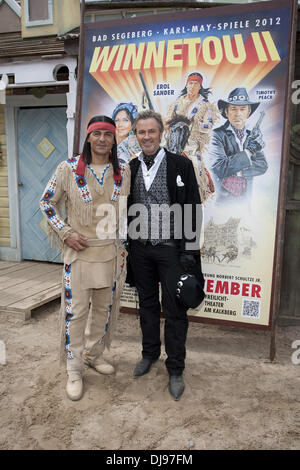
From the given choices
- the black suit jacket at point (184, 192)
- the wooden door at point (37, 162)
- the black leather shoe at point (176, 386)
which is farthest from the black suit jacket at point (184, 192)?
the wooden door at point (37, 162)

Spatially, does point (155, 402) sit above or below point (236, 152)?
below

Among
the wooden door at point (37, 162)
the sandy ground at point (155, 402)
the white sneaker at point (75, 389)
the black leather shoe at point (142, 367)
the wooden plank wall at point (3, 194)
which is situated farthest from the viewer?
the wooden plank wall at point (3, 194)

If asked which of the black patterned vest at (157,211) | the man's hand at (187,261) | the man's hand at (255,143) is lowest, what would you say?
the man's hand at (187,261)

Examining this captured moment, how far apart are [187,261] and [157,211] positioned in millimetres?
429

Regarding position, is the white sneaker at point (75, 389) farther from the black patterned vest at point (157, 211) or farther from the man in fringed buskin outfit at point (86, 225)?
the black patterned vest at point (157, 211)

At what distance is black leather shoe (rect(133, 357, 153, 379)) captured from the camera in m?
3.13

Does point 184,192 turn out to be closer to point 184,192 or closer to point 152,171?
point 184,192

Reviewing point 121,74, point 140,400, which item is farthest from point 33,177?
point 140,400

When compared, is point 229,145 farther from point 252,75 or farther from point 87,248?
point 87,248

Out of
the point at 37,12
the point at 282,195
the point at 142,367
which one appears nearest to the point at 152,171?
the point at 282,195

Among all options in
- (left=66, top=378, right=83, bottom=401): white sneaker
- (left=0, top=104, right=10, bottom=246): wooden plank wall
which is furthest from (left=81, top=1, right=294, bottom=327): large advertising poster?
(left=0, top=104, right=10, bottom=246): wooden plank wall

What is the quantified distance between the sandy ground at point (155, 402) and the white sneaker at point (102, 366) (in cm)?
4

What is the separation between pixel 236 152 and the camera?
11.2 feet

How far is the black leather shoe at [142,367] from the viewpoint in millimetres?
3131
